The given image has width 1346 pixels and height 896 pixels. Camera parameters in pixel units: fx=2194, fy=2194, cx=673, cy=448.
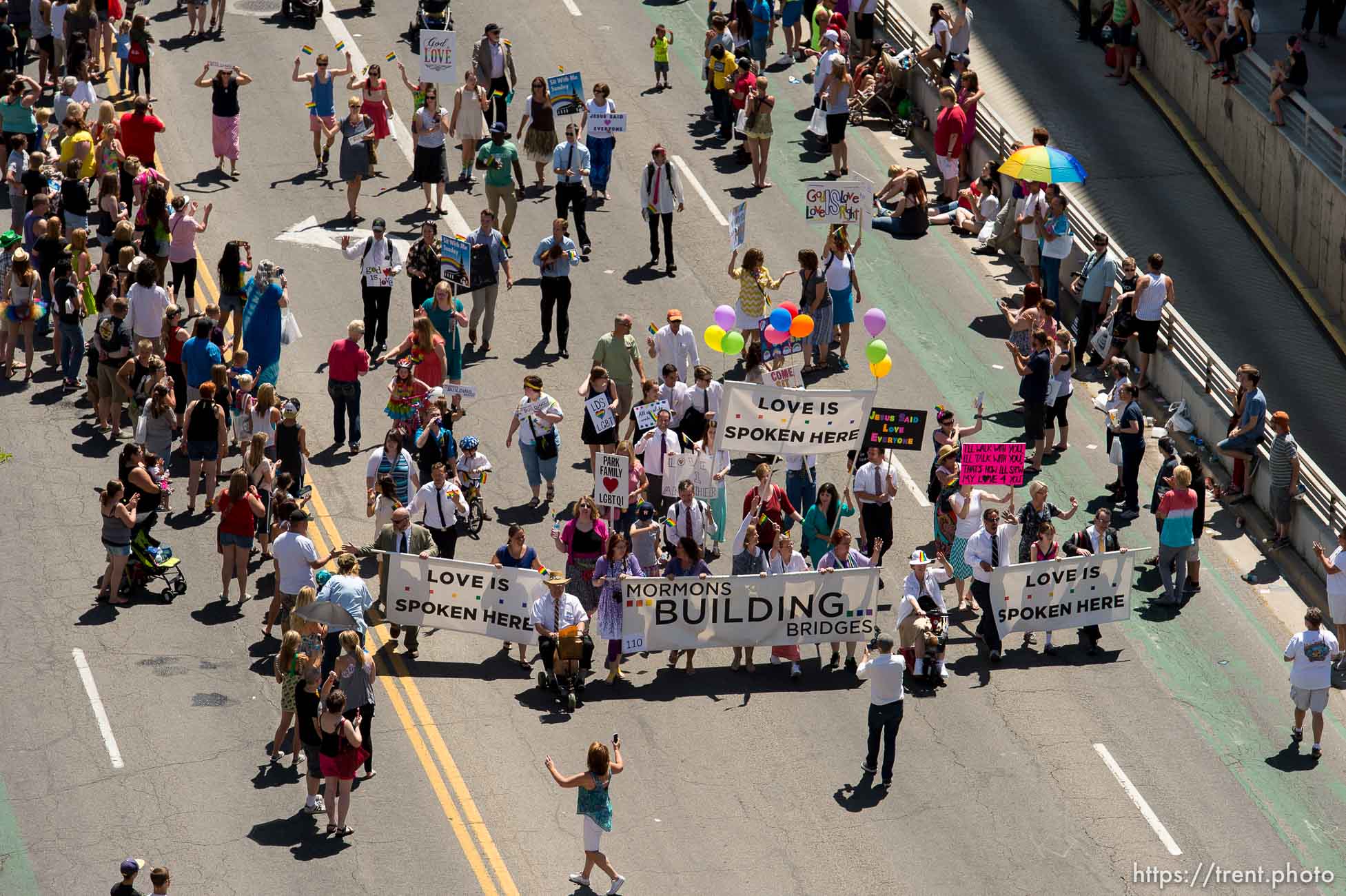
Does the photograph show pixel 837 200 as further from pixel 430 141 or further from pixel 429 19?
pixel 429 19

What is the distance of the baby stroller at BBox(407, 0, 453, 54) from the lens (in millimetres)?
37312

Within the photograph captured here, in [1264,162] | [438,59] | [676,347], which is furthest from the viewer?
[1264,162]

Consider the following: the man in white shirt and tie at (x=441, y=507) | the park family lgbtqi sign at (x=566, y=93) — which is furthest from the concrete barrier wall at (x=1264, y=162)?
the man in white shirt and tie at (x=441, y=507)

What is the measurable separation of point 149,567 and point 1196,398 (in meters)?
13.5

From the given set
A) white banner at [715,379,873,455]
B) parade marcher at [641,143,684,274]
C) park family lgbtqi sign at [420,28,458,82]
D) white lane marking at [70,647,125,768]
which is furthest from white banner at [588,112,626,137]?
white lane marking at [70,647,125,768]

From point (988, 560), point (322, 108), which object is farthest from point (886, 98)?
point (988, 560)

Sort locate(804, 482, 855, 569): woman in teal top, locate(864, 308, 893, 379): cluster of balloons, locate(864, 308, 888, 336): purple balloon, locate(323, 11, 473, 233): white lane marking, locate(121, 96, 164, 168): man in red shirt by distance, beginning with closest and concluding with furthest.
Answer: locate(804, 482, 855, 569): woman in teal top, locate(864, 308, 893, 379): cluster of balloons, locate(864, 308, 888, 336): purple balloon, locate(121, 96, 164, 168): man in red shirt, locate(323, 11, 473, 233): white lane marking

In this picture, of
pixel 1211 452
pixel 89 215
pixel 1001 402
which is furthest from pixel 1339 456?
pixel 89 215

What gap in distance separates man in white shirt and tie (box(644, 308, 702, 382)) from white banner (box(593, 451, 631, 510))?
2816mm

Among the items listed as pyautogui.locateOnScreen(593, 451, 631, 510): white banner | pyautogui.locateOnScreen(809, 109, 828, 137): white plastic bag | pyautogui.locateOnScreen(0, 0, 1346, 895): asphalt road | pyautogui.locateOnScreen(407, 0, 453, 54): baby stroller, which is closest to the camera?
pyautogui.locateOnScreen(0, 0, 1346, 895): asphalt road

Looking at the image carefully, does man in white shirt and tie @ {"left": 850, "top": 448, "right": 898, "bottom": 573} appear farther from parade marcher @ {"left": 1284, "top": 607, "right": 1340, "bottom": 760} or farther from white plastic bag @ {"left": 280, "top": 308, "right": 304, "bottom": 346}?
white plastic bag @ {"left": 280, "top": 308, "right": 304, "bottom": 346}

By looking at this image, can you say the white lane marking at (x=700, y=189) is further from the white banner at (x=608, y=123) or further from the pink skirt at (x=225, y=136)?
the pink skirt at (x=225, y=136)

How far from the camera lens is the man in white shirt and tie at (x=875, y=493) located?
989 inches

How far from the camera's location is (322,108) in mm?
33875
